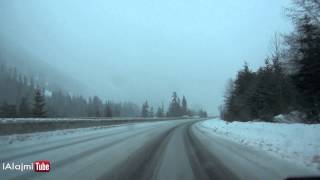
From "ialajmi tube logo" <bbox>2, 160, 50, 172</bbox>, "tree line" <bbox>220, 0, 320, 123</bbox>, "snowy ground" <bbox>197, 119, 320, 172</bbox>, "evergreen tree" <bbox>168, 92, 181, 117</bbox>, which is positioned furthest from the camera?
"evergreen tree" <bbox>168, 92, 181, 117</bbox>

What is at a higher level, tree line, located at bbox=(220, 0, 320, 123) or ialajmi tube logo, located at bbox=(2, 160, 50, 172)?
tree line, located at bbox=(220, 0, 320, 123)

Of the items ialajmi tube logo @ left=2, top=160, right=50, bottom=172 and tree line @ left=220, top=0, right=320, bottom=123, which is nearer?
ialajmi tube logo @ left=2, top=160, right=50, bottom=172

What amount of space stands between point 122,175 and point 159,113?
184m

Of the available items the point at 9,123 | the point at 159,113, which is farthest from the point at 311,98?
the point at 159,113

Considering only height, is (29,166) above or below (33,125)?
below

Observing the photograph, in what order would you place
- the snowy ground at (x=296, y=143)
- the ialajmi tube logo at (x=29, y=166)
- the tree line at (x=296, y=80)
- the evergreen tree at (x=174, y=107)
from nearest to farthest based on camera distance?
the ialajmi tube logo at (x=29, y=166) < the snowy ground at (x=296, y=143) < the tree line at (x=296, y=80) < the evergreen tree at (x=174, y=107)

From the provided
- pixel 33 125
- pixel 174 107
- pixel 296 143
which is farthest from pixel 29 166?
pixel 174 107

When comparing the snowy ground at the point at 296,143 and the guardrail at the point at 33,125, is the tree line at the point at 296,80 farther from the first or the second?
the guardrail at the point at 33,125

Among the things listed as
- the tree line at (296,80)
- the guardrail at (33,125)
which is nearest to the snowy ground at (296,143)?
the tree line at (296,80)

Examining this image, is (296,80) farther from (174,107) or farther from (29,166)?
(174,107)

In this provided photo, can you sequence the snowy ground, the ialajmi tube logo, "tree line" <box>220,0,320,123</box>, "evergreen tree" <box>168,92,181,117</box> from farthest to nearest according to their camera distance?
"evergreen tree" <box>168,92,181,117</box>, "tree line" <box>220,0,320,123</box>, the snowy ground, the ialajmi tube logo

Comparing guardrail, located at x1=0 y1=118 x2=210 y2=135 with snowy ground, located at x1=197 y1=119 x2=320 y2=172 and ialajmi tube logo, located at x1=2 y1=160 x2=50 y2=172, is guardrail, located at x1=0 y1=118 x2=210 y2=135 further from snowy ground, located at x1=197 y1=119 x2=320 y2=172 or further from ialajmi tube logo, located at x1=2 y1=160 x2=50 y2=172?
snowy ground, located at x1=197 y1=119 x2=320 y2=172

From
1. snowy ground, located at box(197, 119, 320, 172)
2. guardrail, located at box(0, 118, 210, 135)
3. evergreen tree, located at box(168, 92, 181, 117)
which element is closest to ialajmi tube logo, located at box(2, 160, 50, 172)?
snowy ground, located at box(197, 119, 320, 172)

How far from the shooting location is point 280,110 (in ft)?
164
